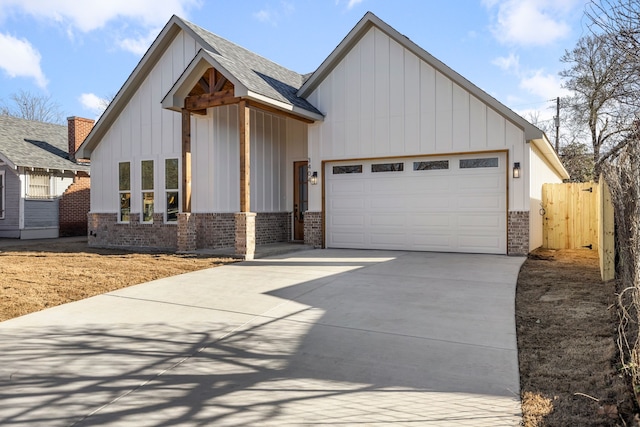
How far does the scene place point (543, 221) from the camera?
43.7 feet

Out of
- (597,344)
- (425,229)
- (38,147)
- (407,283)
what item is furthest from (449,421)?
(38,147)

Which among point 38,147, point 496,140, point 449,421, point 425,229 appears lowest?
point 449,421

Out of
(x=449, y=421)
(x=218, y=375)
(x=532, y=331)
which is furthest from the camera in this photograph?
A: (x=532, y=331)

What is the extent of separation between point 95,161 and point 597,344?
14.8 m

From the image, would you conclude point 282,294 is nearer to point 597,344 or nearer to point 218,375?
point 218,375

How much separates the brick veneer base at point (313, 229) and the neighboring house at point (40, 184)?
482 inches

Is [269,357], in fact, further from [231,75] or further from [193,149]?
[193,149]

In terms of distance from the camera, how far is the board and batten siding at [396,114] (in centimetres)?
1084

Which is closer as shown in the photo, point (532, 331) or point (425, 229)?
point (532, 331)

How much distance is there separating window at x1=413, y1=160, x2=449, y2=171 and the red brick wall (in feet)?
51.5

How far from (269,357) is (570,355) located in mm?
2669

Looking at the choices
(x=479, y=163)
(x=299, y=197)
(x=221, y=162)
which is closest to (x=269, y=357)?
(x=479, y=163)

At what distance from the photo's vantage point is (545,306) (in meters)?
5.86

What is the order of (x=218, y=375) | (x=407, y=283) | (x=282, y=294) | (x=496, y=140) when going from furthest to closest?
1. (x=496, y=140)
2. (x=407, y=283)
3. (x=282, y=294)
4. (x=218, y=375)
